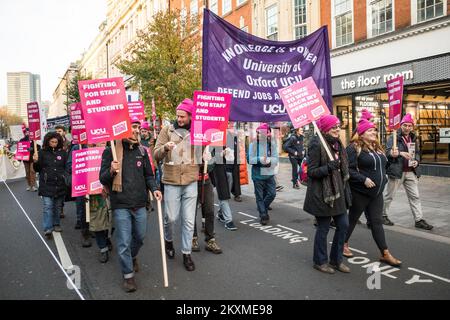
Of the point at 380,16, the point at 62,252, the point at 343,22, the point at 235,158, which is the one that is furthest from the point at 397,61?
the point at 62,252

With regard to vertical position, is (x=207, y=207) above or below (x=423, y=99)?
below

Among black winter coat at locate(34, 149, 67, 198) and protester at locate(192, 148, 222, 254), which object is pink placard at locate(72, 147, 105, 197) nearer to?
black winter coat at locate(34, 149, 67, 198)

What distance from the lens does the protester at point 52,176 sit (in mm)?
6891

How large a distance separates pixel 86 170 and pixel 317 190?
3.31 metres

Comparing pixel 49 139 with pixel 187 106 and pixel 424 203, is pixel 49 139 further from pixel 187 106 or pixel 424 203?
pixel 424 203

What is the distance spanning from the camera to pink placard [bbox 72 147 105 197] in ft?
18.7

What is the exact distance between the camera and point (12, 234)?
6.98 metres

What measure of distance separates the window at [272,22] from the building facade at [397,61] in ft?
12.0

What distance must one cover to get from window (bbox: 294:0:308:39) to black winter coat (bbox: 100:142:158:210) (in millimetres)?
16035

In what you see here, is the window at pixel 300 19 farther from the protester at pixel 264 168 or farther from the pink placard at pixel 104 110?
the pink placard at pixel 104 110

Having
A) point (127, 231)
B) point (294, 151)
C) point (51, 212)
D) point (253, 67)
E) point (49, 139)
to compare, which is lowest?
point (51, 212)

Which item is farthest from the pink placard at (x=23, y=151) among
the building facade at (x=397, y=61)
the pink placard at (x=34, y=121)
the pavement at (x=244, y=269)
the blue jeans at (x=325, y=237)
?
the building facade at (x=397, y=61)

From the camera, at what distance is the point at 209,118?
518 cm
